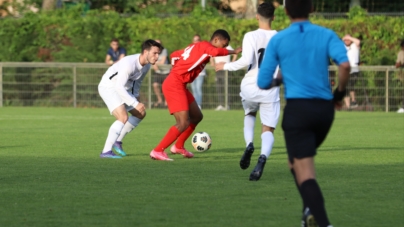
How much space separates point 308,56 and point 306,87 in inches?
9.0

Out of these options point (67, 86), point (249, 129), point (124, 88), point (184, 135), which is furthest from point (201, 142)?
point (67, 86)

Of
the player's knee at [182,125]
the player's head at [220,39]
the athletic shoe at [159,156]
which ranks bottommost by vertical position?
the athletic shoe at [159,156]

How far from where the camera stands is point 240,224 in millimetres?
7359

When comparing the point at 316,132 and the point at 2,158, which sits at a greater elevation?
the point at 316,132

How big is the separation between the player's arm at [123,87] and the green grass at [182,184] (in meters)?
0.80

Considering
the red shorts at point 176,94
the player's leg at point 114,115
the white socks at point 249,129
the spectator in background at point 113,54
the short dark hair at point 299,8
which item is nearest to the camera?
the short dark hair at point 299,8

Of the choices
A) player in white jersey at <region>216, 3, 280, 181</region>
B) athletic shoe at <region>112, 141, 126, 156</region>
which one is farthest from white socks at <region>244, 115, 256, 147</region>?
athletic shoe at <region>112, 141, 126, 156</region>

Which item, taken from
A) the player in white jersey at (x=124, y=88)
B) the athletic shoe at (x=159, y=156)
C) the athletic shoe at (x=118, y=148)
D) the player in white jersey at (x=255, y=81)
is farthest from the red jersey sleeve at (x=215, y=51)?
the athletic shoe at (x=118, y=148)

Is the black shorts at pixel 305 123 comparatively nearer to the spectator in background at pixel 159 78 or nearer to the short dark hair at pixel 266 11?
the short dark hair at pixel 266 11

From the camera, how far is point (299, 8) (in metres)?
6.81

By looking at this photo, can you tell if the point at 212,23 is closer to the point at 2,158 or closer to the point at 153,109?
the point at 153,109

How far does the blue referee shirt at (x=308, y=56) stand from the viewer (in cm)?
671

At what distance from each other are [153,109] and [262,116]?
52.3 ft

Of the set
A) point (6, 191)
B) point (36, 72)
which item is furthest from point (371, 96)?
point (6, 191)
